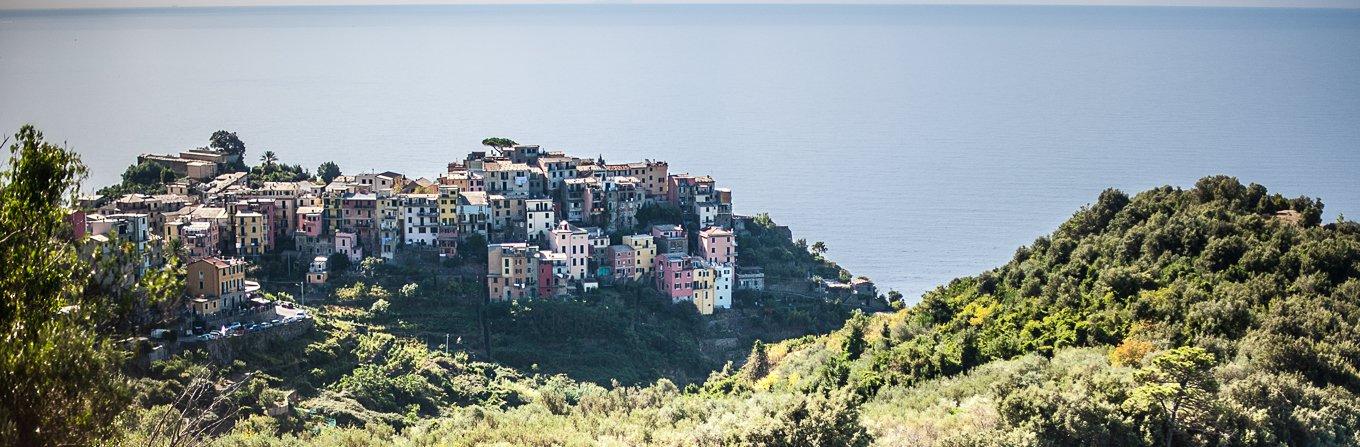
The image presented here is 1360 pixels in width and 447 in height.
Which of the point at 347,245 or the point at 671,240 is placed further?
the point at 671,240

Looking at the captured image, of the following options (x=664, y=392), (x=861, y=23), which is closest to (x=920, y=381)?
(x=664, y=392)

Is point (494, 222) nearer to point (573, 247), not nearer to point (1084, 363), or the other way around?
point (573, 247)

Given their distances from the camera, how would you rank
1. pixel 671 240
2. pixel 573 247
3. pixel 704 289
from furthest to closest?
pixel 671 240
pixel 704 289
pixel 573 247

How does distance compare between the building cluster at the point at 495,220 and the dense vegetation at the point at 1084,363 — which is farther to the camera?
the building cluster at the point at 495,220

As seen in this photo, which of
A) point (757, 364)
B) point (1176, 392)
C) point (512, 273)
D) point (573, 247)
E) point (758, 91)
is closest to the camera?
point (1176, 392)

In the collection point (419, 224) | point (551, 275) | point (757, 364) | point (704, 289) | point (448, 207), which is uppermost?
point (448, 207)

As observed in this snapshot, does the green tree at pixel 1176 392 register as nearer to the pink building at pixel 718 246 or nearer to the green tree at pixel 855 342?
A: the green tree at pixel 855 342

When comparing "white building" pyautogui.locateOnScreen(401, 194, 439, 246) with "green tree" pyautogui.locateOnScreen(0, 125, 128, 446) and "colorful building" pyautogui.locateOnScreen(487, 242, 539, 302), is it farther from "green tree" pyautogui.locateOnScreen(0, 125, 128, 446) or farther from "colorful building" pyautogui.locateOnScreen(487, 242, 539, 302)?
"green tree" pyautogui.locateOnScreen(0, 125, 128, 446)

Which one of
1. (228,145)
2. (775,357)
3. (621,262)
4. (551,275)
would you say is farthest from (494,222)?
(228,145)

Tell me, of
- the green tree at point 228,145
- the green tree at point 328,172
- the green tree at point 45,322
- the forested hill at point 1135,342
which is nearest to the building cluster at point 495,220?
the green tree at point 228,145
